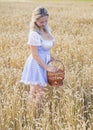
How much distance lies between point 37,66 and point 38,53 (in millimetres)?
158

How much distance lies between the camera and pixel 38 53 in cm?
502

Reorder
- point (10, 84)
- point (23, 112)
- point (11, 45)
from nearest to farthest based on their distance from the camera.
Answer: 1. point (23, 112)
2. point (10, 84)
3. point (11, 45)

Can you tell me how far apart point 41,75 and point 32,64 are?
17cm

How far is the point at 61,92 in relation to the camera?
509cm

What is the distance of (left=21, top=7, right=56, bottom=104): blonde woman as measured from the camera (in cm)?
490

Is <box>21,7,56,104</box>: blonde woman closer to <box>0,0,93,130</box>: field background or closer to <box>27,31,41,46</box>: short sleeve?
<box>27,31,41,46</box>: short sleeve

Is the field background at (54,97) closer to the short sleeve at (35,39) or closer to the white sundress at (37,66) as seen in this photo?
the white sundress at (37,66)

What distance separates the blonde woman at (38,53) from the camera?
490 cm

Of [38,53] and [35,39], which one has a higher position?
[35,39]

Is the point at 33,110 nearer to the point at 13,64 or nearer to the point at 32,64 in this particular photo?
the point at 32,64

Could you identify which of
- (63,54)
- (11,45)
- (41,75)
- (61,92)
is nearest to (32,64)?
(41,75)

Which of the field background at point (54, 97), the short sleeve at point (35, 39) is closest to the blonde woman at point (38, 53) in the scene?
the short sleeve at point (35, 39)

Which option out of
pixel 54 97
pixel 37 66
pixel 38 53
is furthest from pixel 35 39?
pixel 54 97

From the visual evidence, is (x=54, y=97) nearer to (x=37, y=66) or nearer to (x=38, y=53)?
(x=37, y=66)
